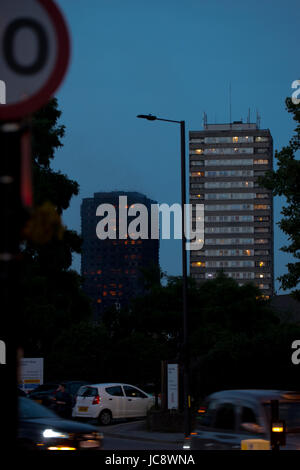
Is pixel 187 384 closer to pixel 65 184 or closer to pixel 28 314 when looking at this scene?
pixel 28 314

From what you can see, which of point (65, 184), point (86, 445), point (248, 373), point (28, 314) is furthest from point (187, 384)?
point (65, 184)

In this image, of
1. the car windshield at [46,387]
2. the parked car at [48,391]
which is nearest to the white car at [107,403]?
the parked car at [48,391]

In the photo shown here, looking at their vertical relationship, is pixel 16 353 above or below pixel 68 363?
above

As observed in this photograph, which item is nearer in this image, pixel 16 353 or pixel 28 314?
pixel 16 353

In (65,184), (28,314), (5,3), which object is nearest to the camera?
(5,3)

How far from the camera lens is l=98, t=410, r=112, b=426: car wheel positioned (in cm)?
3139

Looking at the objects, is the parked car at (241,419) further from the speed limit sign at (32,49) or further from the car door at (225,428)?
the speed limit sign at (32,49)

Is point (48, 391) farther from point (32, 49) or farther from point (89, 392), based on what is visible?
point (32, 49)

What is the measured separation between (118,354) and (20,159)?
42.7 m

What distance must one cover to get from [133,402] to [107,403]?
165 cm

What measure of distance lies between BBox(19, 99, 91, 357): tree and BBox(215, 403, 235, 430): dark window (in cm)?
3761

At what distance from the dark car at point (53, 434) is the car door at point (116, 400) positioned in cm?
1640

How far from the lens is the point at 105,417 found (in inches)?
1240

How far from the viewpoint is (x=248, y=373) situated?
1213 inches
